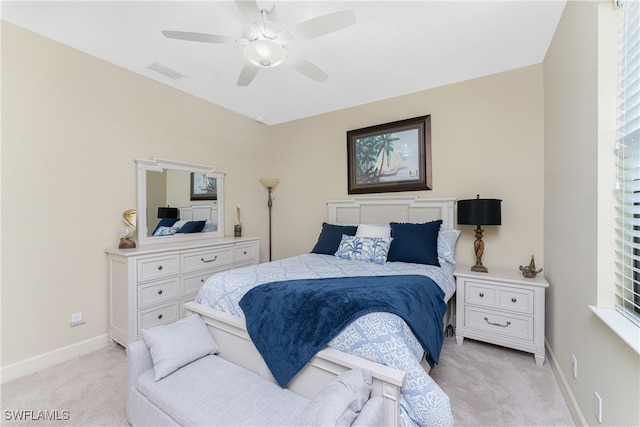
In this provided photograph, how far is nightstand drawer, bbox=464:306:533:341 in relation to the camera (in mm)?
2371

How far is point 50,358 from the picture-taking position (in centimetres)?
236

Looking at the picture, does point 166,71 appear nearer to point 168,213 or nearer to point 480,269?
point 168,213

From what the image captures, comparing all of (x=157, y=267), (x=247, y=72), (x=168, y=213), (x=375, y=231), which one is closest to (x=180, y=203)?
(x=168, y=213)

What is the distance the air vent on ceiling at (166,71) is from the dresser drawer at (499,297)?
12.0 ft

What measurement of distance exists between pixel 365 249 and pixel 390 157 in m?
1.37

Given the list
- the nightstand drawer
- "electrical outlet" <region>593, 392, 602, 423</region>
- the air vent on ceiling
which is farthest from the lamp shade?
"electrical outlet" <region>593, 392, 602, 423</region>

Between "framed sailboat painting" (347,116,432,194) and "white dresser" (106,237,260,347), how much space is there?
6.99 feet

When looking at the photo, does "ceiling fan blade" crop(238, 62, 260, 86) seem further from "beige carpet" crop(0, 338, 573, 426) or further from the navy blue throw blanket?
"beige carpet" crop(0, 338, 573, 426)

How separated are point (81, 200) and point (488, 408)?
3.67 metres

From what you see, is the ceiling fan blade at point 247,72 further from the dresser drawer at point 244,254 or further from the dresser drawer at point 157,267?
the dresser drawer at point 244,254

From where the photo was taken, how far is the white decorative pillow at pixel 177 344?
1.61m

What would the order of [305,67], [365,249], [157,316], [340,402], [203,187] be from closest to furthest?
[340,402]
[305,67]
[157,316]
[365,249]
[203,187]

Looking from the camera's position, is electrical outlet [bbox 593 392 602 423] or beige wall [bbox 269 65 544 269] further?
beige wall [bbox 269 65 544 269]

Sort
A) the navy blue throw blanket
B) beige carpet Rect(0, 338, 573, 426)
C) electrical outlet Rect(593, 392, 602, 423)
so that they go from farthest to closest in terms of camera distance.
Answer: beige carpet Rect(0, 338, 573, 426) → the navy blue throw blanket → electrical outlet Rect(593, 392, 602, 423)
